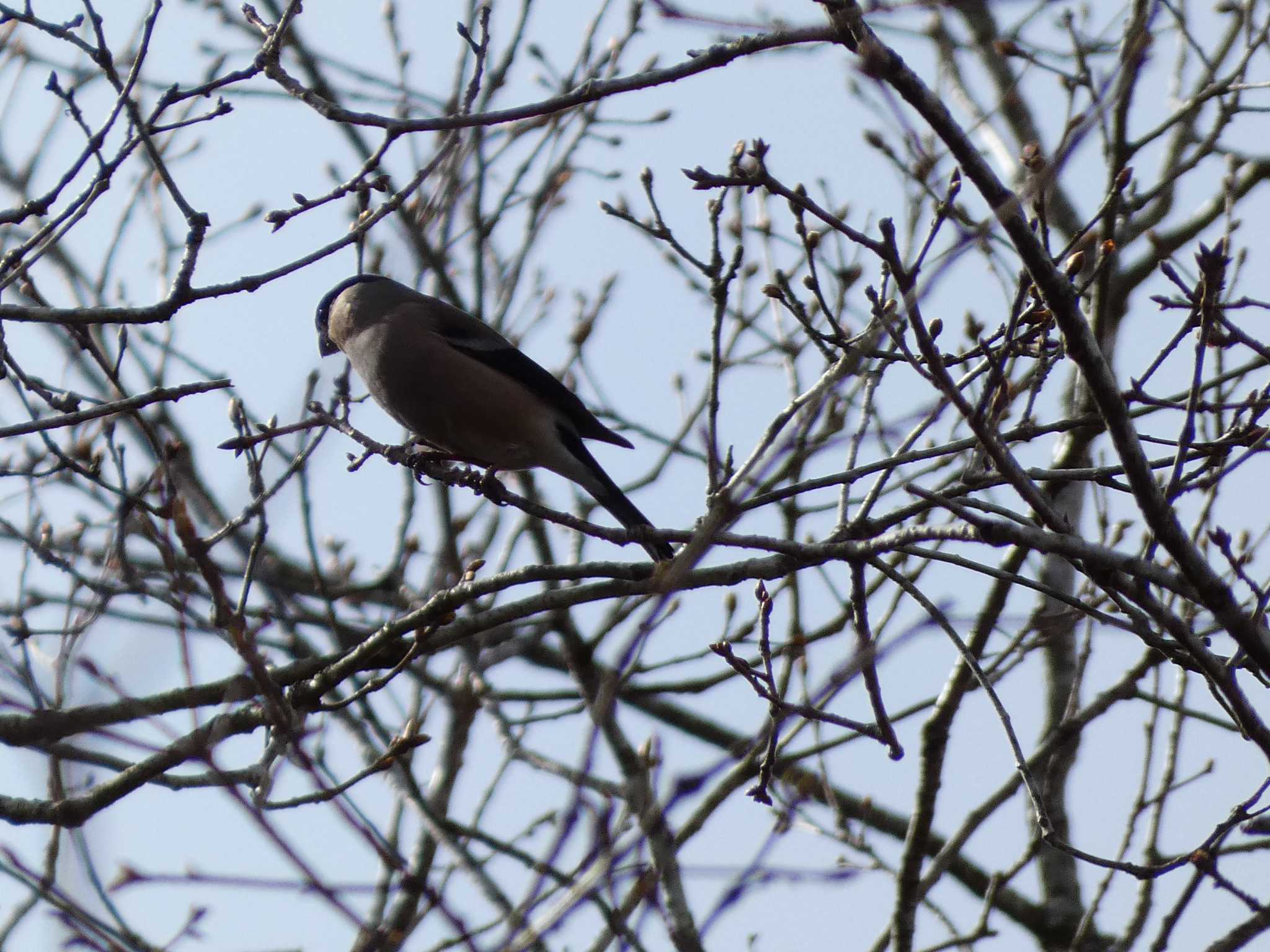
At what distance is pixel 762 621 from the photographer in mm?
3369

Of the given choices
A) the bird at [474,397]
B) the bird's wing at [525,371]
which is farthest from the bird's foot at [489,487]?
the bird's wing at [525,371]

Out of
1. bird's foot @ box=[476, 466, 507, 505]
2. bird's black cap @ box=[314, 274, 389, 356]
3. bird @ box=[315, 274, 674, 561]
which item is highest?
bird's black cap @ box=[314, 274, 389, 356]

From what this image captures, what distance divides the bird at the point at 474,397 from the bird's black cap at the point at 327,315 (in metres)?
0.47

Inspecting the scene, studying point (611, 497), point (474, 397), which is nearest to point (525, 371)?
point (474, 397)

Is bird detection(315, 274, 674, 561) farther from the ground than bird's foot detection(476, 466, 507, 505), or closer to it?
farther from the ground

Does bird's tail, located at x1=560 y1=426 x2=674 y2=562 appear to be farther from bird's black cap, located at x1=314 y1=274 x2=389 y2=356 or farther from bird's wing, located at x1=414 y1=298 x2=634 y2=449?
bird's black cap, located at x1=314 y1=274 x2=389 y2=356

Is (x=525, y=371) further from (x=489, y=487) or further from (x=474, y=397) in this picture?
(x=489, y=487)

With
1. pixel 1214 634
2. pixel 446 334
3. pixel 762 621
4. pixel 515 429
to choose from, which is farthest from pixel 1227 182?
pixel 446 334

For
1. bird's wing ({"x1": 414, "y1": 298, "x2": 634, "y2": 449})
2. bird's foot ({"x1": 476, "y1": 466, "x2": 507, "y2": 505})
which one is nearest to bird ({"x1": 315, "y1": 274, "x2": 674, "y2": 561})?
bird's wing ({"x1": 414, "y1": 298, "x2": 634, "y2": 449})

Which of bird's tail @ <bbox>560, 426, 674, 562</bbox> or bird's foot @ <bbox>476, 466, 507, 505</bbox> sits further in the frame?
bird's tail @ <bbox>560, 426, 674, 562</bbox>

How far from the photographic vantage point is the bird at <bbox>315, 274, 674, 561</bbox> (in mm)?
5914

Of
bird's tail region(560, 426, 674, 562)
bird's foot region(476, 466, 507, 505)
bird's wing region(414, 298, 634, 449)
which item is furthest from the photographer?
bird's wing region(414, 298, 634, 449)

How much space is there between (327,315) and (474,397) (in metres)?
1.44

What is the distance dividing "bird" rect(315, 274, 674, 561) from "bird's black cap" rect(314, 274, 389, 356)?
18.6 inches
